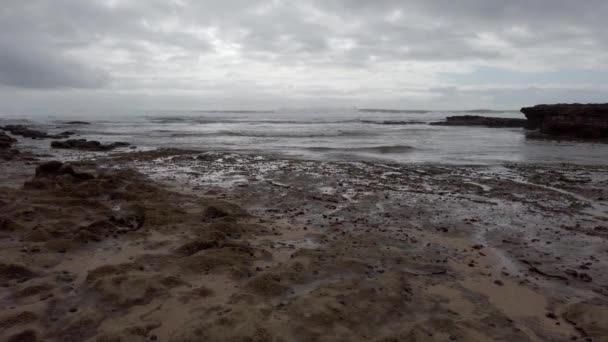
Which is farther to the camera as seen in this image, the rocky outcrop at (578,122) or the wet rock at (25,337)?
the rocky outcrop at (578,122)

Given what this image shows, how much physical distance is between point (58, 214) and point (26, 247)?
1.67 metres

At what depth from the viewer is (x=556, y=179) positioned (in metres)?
13.8

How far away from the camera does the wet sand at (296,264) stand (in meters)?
4.05

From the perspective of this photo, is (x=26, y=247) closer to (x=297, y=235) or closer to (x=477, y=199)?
(x=297, y=235)

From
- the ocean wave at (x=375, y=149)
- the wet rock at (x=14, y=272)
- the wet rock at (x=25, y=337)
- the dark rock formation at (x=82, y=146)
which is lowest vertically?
the wet rock at (x=25, y=337)

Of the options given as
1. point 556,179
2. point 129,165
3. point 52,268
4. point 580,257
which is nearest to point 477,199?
point 580,257

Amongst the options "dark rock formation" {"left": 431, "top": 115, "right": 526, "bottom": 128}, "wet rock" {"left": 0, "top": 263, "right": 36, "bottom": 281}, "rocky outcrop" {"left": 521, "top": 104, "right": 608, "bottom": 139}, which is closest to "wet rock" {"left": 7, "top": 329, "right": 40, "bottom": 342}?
"wet rock" {"left": 0, "top": 263, "right": 36, "bottom": 281}

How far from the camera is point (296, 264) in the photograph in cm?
560

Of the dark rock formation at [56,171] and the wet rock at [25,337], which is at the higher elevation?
the dark rock formation at [56,171]

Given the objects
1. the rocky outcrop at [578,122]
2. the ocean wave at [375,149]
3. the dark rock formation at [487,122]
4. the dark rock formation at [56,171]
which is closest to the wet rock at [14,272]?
the dark rock formation at [56,171]

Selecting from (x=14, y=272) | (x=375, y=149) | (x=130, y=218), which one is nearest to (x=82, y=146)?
(x=375, y=149)

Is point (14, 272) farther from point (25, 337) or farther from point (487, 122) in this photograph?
point (487, 122)

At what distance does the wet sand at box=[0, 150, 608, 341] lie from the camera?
159 inches

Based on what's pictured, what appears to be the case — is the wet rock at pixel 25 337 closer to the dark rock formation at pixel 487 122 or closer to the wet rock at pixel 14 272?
the wet rock at pixel 14 272
